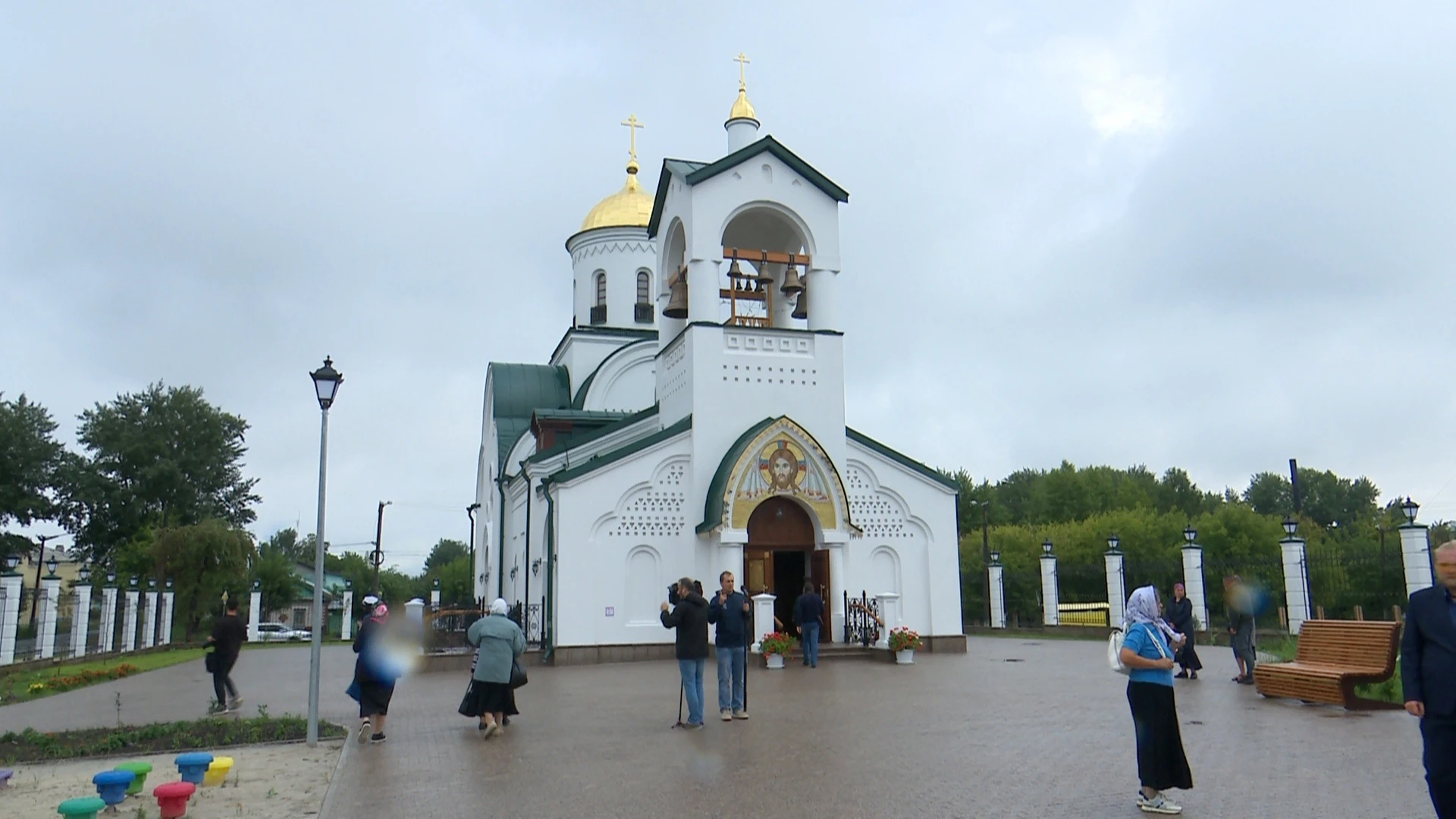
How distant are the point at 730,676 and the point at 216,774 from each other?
4.82m

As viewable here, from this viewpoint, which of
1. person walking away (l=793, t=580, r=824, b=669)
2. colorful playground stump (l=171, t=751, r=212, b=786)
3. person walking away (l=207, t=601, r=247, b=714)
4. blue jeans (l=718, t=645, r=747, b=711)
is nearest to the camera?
colorful playground stump (l=171, t=751, r=212, b=786)

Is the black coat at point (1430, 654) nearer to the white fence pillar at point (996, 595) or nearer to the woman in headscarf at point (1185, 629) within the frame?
the woman in headscarf at point (1185, 629)

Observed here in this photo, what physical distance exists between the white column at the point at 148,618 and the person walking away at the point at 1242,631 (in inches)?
1164

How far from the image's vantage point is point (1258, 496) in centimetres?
6894

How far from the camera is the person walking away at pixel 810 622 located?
59.5 ft

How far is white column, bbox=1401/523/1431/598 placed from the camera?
56.2 ft

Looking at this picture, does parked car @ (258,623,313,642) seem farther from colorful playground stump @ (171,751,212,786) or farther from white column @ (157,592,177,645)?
colorful playground stump @ (171,751,212,786)

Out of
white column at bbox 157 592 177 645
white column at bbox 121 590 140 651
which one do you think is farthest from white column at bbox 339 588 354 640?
white column at bbox 121 590 140 651

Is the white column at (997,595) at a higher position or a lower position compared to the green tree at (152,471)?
lower

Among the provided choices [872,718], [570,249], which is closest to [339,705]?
[872,718]

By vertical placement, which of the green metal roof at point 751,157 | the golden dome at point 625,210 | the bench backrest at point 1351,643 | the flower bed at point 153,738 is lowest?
the flower bed at point 153,738

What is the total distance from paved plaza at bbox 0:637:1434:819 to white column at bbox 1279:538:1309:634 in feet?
15.8

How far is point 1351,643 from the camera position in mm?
11016

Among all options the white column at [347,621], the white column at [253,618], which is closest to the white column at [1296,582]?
the white column at [347,621]
